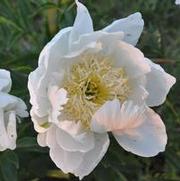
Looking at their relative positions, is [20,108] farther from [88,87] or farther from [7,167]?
[7,167]

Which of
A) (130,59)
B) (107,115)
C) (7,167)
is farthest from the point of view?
(7,167)

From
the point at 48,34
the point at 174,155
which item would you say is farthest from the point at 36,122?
the point at 174,155

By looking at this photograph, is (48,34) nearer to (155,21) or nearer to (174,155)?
(174,155)

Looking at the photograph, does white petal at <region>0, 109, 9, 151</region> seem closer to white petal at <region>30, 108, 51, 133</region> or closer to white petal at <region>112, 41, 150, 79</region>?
white petal at <region>30, 108, 51, 133</region>

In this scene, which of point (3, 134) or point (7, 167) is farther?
point (7, 167)

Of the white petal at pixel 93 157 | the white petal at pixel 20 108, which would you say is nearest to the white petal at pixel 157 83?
the white petal at pixel 93 157

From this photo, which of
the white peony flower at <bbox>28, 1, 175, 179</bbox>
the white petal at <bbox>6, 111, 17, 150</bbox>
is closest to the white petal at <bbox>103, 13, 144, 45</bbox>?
the white peony flower at <bbox>28, 1, 175, 179</bbox>

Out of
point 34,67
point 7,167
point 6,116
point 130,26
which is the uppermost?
point 130,26

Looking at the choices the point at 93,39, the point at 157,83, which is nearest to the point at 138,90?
the point at 157,83
